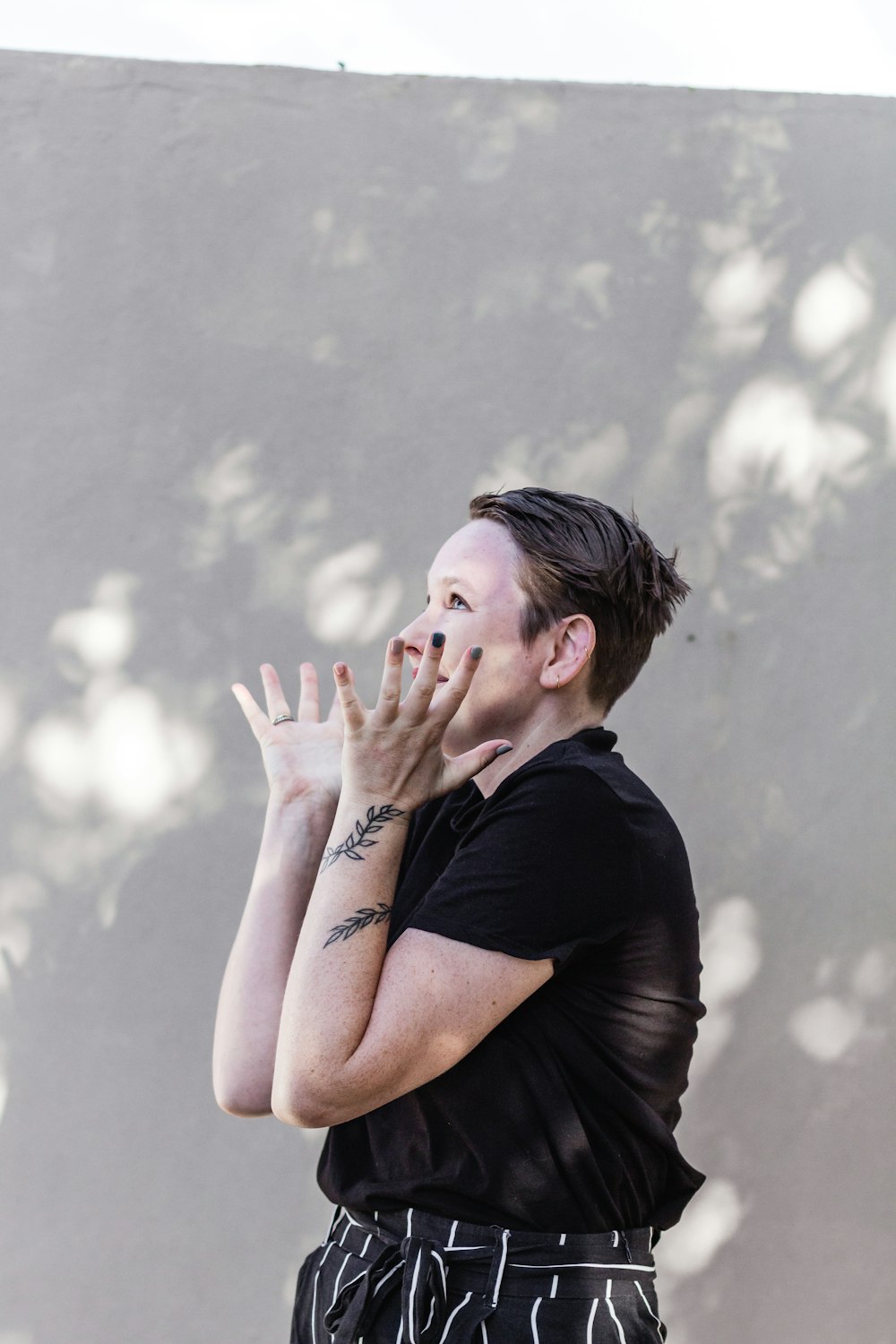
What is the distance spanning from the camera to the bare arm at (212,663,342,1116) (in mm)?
1616

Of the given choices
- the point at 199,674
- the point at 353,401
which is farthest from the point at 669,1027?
the point at 353,401

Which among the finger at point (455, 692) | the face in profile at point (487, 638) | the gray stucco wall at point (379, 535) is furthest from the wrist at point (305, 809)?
the gray stucco wall at point (379, 535)

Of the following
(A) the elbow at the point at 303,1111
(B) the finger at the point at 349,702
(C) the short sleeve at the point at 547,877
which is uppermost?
(B) the finger at the point at 349,702

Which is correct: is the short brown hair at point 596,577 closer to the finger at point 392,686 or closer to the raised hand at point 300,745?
the finger at point 392,686

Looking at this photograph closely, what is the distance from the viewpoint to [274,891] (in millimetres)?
1700

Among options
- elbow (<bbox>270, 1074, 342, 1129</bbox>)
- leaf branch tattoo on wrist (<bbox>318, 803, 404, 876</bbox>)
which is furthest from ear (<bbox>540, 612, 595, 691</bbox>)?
elbow (<bbox>270, 1074, 342, 1129</bbox>)

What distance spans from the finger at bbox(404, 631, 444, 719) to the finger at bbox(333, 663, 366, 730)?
6 cm

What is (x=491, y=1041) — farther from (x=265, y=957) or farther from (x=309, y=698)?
(x=309, y=698)

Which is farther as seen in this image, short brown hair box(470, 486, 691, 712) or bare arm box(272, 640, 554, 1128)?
short brown hair box(470, 486, 691, 712)

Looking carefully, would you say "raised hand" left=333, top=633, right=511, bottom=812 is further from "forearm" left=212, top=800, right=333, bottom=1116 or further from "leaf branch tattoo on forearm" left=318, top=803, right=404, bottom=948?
"forearm" left=212, top=800, right=333, bottom=1116

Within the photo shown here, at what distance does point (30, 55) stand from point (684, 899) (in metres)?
2.41

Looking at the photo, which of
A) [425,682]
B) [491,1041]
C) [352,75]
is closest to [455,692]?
[425,682]

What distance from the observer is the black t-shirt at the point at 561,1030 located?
1.29 metres

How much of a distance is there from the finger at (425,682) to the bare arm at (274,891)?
0.48 meters
